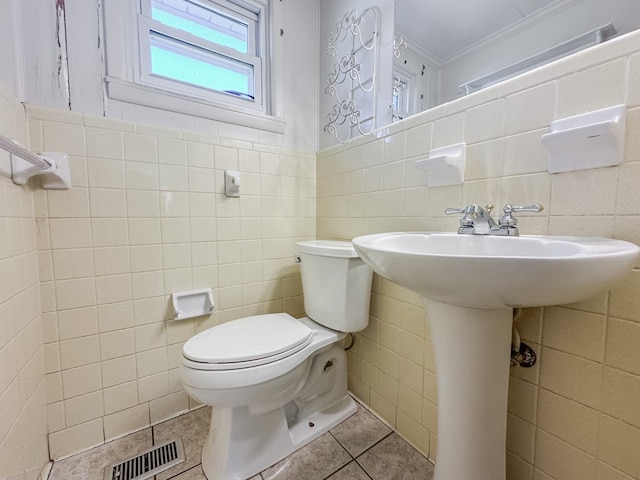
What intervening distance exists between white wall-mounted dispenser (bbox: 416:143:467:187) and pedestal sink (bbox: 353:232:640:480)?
22 cm

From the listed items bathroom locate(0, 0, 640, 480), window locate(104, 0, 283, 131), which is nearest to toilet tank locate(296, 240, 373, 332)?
bathroom locate(0, 0, 640, 480)

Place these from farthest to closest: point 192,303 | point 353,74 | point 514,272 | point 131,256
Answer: point 353,74
point 192,303
point 131,256
point 514,272

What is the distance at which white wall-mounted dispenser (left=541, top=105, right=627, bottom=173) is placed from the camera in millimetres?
564

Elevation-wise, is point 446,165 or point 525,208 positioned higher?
point 446,165

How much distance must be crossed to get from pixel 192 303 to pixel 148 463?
22.2 inches

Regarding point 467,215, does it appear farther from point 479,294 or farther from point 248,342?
point 248,342

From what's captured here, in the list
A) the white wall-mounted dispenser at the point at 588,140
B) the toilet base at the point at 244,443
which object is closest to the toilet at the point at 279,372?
the toilet base at the point at 244,443

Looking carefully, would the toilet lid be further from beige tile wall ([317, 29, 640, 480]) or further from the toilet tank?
beige tile wall ([317, 29, 640, 480])

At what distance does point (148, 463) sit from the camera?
94 centimetres

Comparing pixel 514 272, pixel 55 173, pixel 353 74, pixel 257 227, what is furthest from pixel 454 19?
pixel 55 173

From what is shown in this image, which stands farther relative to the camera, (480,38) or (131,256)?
(131,256)

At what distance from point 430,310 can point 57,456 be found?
1.41 meters

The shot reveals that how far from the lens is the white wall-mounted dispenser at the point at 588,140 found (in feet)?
1.85

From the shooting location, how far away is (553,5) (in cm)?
72
